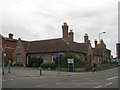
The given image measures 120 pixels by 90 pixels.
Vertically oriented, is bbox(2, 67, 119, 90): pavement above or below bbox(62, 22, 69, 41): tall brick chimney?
below

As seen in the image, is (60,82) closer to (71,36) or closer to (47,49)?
(47,49)

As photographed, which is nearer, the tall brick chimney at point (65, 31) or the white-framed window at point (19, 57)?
the tall brick chimney at point (65, 31)

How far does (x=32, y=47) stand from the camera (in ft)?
163

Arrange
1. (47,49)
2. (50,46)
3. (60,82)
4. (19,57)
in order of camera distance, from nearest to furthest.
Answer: (60,82), (47,49), (50,46), (19,57)

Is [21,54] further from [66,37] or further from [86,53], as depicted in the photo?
[86,53]

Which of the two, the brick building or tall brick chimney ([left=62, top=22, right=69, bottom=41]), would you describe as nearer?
the brick building

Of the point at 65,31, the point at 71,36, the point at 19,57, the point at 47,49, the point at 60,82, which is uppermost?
the point at 65,31

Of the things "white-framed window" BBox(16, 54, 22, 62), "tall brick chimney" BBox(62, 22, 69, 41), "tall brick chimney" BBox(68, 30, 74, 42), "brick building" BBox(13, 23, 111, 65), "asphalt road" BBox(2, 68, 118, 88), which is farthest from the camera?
"tall brick chimney" BBox(68, 30, 74, 42)

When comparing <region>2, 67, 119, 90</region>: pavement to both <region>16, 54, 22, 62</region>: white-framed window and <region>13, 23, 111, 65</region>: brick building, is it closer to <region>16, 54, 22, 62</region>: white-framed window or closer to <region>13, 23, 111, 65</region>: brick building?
<region>13, 23, 111, 65</region>: brick building

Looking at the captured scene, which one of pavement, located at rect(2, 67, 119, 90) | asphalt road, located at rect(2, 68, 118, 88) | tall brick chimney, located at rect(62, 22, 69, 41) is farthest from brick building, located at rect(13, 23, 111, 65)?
asphalt road, located at rect(2, 68, 118, 88)

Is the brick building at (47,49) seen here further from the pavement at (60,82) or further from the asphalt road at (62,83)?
the asphalt road at (62,83)

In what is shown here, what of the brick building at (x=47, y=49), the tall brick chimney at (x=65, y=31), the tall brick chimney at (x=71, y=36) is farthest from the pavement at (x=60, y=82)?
the tall brick chimney at (x=71, y=36)

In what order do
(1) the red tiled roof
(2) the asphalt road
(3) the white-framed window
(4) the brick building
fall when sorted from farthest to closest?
(3) the white-framed window < (4) the brick building < (1) the red tiled roof < (2) the asphalt road

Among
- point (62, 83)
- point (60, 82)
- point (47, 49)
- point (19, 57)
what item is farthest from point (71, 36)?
point (62, 83)
